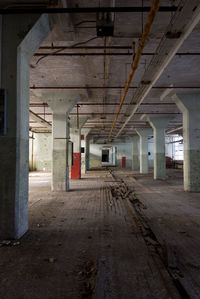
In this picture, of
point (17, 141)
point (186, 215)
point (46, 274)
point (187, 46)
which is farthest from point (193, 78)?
point (46, 274)

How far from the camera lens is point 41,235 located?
202 inches

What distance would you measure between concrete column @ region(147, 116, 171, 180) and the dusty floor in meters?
11.5

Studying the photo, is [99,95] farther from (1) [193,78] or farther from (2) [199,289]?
(2) [199,289]

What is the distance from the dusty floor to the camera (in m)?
3.00

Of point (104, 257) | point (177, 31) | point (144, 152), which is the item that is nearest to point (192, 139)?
point (177, 31)

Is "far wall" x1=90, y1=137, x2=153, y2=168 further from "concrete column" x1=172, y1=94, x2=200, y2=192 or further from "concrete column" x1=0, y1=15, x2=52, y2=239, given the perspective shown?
"concrete column" x1=0, y1=15, x2=52, y2=239

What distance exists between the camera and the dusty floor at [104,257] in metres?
3.00

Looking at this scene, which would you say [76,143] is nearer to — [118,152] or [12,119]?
[12,119]

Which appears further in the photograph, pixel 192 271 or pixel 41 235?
pixel 41 235

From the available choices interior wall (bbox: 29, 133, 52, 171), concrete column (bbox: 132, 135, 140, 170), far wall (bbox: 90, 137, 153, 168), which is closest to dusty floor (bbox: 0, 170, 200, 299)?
interior wall (bbox: 29, 133, 52, 171)

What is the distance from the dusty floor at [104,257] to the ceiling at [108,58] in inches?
191

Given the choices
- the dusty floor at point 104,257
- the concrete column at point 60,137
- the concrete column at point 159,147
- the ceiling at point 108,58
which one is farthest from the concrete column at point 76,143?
the dusty floor at point 104,257

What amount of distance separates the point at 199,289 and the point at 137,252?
1324 millimetres

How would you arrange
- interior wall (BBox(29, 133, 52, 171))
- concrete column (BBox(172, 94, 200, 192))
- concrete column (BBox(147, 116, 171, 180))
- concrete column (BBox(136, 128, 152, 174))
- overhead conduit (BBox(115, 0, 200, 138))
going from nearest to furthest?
overhead conduit (BBox(115, 0, 200, 138)) → concrete column (BBox(172, 94, 200, 192)) → concrete column (BBox(147, 116, 171, 180)) → concrete column (BBox(136, 128, 152, 174)) → interior wall (BBox(29, 133, 52, 171))
